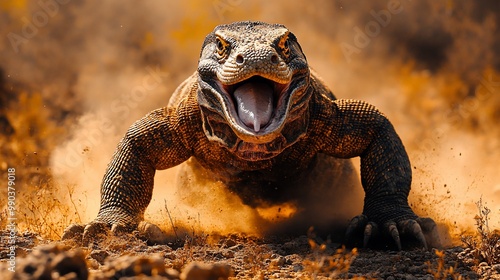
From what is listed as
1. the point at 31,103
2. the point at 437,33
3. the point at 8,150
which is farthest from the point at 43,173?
the point at 437,33

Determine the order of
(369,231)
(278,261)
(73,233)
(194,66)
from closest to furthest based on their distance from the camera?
(278,261) < (73,233) < (369,231) < (194,66)

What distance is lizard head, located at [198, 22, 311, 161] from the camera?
750 cm

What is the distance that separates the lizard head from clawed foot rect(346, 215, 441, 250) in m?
1.23

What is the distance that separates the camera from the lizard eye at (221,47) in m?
8.06

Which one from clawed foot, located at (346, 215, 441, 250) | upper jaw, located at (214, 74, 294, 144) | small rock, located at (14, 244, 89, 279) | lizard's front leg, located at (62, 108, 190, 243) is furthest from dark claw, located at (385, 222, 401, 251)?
small rock, located at (14, 244, 89, 279)

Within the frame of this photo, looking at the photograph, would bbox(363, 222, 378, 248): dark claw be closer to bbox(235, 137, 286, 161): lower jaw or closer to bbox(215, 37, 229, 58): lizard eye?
bbox(235, 137, 286, 161): lower jaw

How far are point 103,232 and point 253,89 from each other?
2.23m

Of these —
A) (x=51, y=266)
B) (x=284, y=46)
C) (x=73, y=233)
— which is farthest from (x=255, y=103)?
(x=51, y=266)

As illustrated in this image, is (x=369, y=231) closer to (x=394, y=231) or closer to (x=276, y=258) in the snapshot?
(x=394, y=231)

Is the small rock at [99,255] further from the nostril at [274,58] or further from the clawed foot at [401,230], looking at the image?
the clawed foot at [401,230]

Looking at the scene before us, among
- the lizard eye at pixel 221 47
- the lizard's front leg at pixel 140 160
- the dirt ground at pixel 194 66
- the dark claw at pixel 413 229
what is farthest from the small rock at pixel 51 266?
the dirt ground at pixel 194 66

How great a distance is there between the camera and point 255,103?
761cm

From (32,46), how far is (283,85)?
11162 millimetres

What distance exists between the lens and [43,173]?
13867 millimetres
